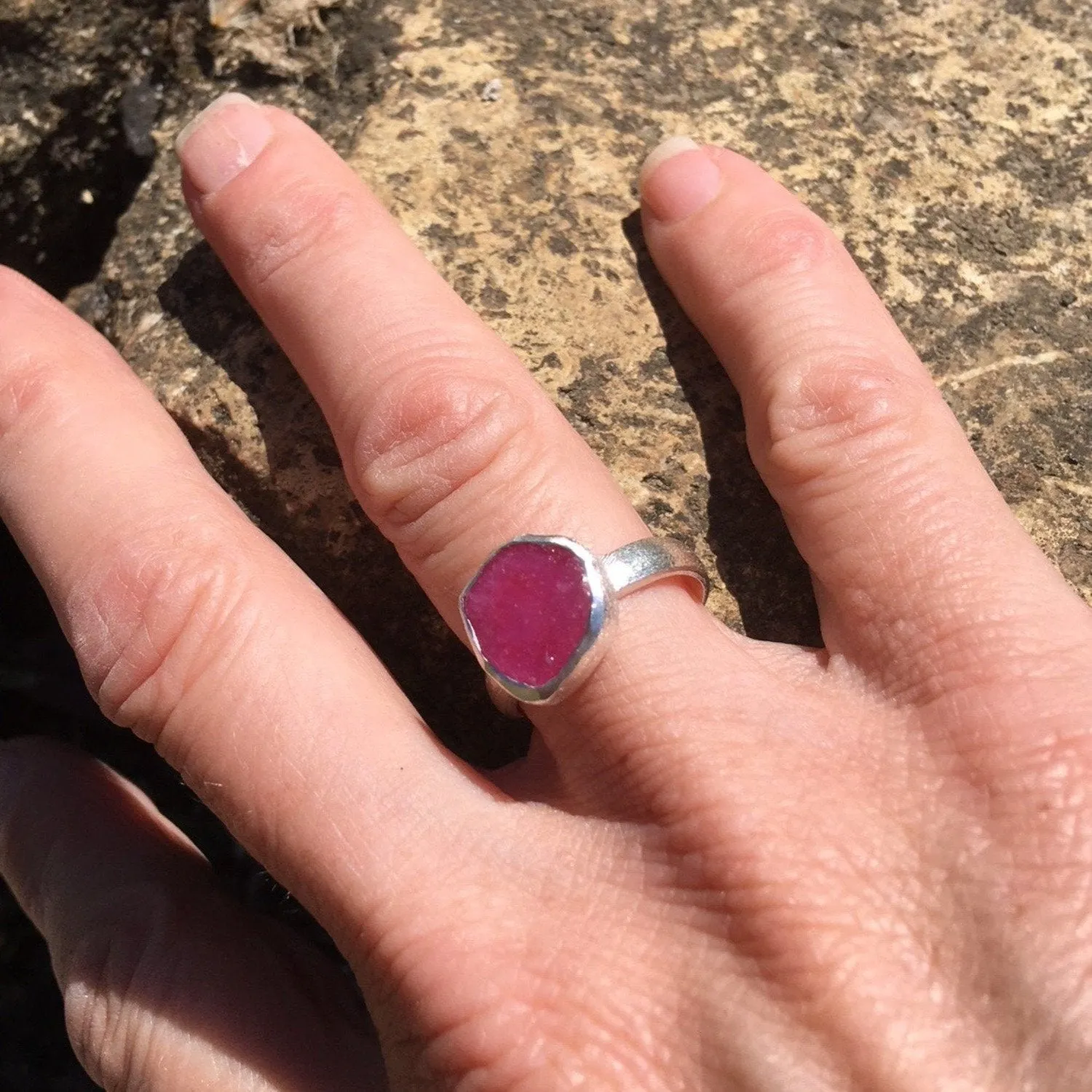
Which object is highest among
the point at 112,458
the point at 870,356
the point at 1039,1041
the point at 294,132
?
the point at 294,132

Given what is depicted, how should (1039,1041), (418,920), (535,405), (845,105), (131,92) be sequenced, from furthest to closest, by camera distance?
(131,92) → (845,105) → (535,405) → (418,920) → (1039,1041)

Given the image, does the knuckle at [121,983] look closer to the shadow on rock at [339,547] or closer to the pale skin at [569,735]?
the pale skin at [569,735]

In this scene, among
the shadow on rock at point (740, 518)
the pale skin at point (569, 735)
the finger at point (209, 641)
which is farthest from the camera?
the shadow on rock at point (740, 518)

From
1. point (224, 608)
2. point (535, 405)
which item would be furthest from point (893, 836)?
point (224, 608)

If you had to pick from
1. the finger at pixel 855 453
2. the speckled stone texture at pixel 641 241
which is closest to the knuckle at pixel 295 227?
the speckled stone texture at pixel 641 241

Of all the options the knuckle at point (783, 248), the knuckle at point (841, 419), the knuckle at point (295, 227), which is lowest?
the knuckle at point (841, 419)

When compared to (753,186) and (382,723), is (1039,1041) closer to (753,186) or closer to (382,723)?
(382,723)
